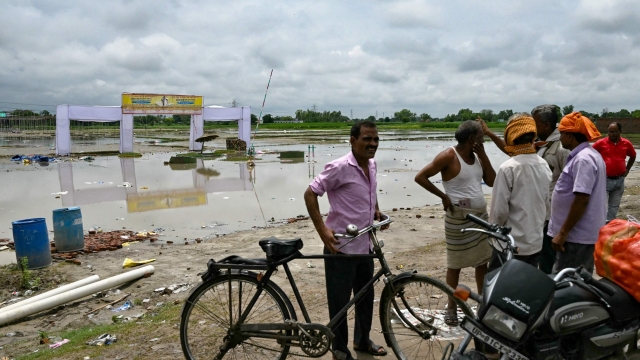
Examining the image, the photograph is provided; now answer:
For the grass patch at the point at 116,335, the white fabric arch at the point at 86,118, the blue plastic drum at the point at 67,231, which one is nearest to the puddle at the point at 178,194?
the blue plastic drum at the point at 67,231

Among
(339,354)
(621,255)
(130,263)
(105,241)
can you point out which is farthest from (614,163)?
(105,241)

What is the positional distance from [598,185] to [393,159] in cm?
2260

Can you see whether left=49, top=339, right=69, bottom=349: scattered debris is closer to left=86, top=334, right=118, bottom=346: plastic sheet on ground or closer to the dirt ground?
the dirt ground

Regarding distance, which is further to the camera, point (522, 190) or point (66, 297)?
point (66, 297)

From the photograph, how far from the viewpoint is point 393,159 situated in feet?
85.8

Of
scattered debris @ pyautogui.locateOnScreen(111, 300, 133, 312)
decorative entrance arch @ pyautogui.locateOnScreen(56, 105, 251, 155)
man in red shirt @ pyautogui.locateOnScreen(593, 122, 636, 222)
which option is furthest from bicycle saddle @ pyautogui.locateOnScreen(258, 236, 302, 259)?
decorative entrance arch @ pyautogui.locateOnScreen(56, 105, 251, 155)

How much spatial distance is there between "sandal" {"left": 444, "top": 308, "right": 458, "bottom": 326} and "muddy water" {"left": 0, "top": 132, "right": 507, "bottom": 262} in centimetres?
642

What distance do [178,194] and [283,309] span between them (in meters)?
12.1

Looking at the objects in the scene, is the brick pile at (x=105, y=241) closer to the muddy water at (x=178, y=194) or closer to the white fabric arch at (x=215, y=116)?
the muddy water at (x=178, y=194)

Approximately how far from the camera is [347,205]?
3711mm

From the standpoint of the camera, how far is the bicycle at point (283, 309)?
11.3 ft

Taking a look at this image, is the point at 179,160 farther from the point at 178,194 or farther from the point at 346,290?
the point at 346,290

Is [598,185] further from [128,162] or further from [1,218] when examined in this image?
[128,162]

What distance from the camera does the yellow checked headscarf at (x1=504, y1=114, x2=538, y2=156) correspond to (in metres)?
3.62
